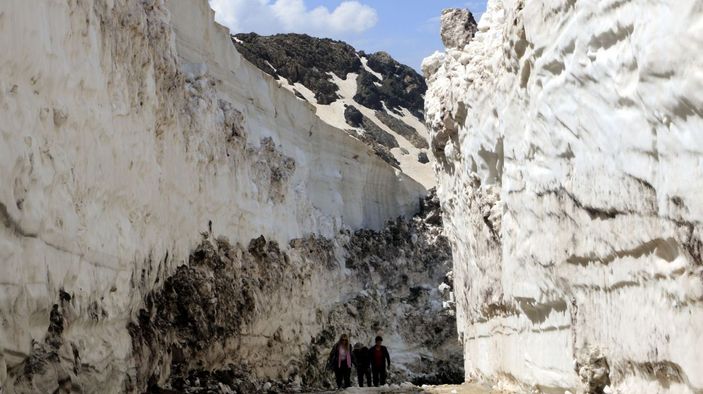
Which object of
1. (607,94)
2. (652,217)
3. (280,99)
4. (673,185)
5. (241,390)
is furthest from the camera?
(280,99)

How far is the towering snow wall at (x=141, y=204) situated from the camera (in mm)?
9203

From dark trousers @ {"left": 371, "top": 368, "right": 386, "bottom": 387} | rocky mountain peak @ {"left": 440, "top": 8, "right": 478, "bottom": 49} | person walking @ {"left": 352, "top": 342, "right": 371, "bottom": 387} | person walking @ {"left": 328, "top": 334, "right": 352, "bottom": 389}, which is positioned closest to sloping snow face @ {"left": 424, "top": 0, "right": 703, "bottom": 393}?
rocky mountain peak @ {"left": 440, "top": 8, "right": 478, "bottom": 49}

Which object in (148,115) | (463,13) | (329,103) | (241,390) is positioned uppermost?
(329,103)

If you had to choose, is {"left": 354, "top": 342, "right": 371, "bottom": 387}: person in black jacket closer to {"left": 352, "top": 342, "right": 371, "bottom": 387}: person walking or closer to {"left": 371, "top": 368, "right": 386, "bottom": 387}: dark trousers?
{"left": 352, "top": 342, "right": 371, "bottom": 387}: person walking

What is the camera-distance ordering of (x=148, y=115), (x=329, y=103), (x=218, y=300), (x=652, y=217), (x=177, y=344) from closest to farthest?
(x=652, y=217) < (x=148, y=115) < (x=177, y=344) < (x=218, y=300) < (x=329, y=103)

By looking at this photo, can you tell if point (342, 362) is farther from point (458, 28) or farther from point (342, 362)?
point (458, 28)

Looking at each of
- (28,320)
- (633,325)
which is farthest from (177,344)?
(633,325)

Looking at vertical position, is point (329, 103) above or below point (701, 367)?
above

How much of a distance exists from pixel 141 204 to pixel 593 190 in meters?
7.83

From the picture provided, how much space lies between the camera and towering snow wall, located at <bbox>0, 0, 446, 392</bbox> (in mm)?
9203

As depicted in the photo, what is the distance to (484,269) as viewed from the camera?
15484mm

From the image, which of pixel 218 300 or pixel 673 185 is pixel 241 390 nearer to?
pixel 218 300

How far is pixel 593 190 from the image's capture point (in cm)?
830

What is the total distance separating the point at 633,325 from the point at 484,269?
7791 mm
